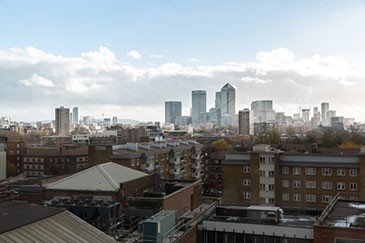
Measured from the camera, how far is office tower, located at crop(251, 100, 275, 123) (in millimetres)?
158425

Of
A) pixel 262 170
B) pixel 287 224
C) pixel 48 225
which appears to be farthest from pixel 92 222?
pixel 262 170

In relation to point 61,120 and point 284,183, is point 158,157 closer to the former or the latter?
point 284,183

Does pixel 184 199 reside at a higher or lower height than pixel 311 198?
higher

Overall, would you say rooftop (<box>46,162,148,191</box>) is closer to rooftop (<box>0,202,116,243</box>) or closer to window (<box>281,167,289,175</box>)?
rooftop (<box>0,202,116,243</box>)

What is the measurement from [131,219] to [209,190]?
106ft

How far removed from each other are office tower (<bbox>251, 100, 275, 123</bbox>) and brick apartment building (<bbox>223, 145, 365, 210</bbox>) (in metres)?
122

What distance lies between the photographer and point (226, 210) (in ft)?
59.4

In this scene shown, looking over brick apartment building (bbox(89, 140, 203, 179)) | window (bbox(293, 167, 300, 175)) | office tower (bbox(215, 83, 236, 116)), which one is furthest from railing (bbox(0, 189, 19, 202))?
office tower (bbox(215, 83, 236, 116))

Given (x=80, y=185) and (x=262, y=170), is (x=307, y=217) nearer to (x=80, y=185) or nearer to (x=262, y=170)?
(x=80, y=185)

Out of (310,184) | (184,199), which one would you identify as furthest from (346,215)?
(310,184)

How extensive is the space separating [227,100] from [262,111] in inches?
591

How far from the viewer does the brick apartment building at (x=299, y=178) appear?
3025 cm

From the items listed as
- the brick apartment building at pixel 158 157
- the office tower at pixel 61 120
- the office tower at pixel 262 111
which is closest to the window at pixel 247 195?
the brick apartment building at pixel 158 157

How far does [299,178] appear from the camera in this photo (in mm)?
30703
